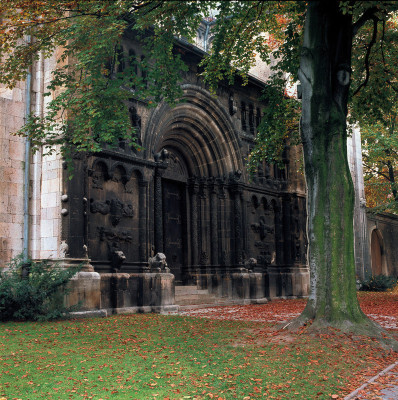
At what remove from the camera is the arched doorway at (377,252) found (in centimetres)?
3153

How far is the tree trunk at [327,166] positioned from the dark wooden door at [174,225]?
30.4ft

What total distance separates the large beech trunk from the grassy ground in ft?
2.72

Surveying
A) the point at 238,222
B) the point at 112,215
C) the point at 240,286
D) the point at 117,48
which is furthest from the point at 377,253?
the point at 117,48

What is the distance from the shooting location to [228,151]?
19.3 m

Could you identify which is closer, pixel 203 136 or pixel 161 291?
pixel 161 291

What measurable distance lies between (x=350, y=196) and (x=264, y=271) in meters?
11.6

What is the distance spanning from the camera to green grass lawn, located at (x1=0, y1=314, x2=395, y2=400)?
18.4ft

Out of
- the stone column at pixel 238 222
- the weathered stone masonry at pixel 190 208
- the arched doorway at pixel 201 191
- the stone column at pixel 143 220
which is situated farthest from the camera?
the stone column at pixel 238 222

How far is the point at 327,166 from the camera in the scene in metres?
8.96

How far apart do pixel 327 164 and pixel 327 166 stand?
0.04 meters

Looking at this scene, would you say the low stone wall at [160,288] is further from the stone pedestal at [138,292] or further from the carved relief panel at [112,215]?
the carved relief panel at [112,215]

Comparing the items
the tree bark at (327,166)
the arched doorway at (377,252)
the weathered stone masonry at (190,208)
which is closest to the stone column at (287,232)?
the weathered stone masonry at (190,208)

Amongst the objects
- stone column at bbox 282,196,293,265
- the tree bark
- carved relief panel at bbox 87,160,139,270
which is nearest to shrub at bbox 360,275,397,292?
stone column at bbox 282,196,293,265

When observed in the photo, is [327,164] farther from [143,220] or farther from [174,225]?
[174,225]
